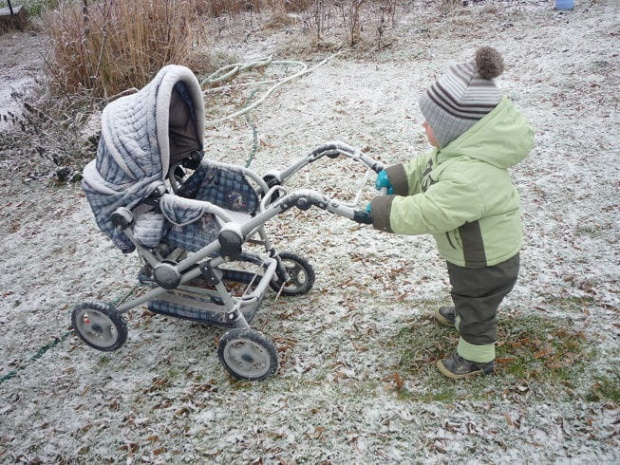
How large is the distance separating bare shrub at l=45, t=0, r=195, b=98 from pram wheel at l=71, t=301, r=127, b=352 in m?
3.61

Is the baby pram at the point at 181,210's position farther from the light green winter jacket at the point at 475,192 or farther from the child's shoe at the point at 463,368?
the child's shoe at the point at 463,368

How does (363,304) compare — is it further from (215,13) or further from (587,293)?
(215,13)

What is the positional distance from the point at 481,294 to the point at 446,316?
68 centimetres

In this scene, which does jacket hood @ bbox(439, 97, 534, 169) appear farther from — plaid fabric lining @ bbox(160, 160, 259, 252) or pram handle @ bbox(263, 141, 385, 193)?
plaid fabric lining @ bbox(160, 160, 259, 252)

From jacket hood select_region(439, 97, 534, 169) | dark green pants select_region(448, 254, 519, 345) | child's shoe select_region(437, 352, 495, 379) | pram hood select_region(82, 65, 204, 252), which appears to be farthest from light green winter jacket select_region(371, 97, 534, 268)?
pram hood select_region(82, 65, 204, 252)

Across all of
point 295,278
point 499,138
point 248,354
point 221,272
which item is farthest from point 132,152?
point 499,138

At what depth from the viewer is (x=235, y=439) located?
241 cm

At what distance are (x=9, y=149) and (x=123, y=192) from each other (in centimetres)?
431

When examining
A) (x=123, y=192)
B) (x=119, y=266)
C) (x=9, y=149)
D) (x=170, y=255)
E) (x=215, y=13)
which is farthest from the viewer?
(x=215, y=13)

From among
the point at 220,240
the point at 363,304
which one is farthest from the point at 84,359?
the point at 363,304

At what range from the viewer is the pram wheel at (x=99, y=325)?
8.93 feet

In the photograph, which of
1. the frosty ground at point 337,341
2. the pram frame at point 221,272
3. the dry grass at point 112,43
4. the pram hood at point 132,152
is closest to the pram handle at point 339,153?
the pram frame at point 221,272

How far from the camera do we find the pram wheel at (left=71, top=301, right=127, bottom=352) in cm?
272

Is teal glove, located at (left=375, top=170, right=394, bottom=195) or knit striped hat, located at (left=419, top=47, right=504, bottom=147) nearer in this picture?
knit striped hat, located at (left=419, top=47, right=504, bottom=147)
